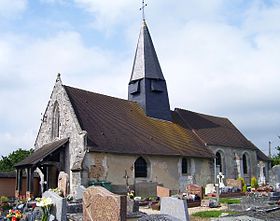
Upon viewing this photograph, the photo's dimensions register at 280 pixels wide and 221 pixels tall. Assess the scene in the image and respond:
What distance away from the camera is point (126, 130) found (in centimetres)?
2197

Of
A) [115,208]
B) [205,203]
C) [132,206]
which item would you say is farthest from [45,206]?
[205,203]

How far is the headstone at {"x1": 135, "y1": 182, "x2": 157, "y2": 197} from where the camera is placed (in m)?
20.6

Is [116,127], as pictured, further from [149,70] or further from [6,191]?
[6,191]

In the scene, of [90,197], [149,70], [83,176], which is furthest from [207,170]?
Result: [90,197]

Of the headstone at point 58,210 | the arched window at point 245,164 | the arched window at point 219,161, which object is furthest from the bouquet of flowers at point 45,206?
the arched window at point 245,164

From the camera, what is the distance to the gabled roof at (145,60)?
26969 mm

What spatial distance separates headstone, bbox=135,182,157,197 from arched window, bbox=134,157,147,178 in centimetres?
55

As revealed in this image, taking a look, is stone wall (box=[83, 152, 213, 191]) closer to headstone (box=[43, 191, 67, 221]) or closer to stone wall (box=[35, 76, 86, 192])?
stone wall (box=[35, 76, 86, 192])

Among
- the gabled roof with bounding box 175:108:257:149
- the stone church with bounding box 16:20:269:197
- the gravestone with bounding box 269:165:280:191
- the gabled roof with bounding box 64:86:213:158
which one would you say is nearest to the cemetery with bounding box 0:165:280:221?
the stone church with bounding box 16:20:269:197

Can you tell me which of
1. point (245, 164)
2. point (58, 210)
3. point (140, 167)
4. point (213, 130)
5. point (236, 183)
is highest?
point (213, 130)

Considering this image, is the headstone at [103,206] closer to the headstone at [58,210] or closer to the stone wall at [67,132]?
the headstone at [58,210]

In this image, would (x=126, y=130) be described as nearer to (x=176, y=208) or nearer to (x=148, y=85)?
(x=148, y=85)

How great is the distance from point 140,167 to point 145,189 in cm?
131

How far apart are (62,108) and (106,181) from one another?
17.9 ft
